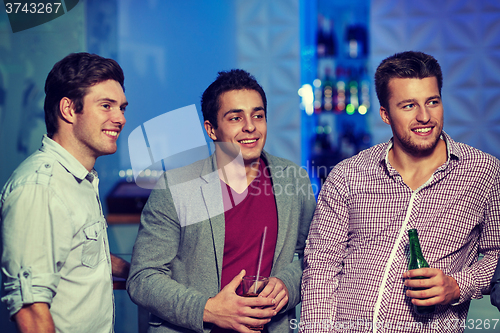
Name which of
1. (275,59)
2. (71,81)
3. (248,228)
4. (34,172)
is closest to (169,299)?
(248,228)

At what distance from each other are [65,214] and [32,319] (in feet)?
1.03

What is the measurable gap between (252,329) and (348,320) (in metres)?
0.37

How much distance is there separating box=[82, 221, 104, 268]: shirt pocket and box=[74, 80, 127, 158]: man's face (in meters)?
0.28

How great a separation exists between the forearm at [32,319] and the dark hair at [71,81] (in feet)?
2.04

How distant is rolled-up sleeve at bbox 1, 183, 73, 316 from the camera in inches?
47.9

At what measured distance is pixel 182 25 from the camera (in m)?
3.91

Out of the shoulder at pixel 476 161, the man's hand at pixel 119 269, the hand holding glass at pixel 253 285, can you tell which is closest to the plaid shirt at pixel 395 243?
the shoulder at pixel 476 161

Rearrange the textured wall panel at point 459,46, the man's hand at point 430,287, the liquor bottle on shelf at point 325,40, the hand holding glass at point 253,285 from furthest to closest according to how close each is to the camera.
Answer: the liquor bottle on shelf at point 325,40
the textured wall panel at point 459,46
the hand holding glass at point 253,285
the man's hand at point 430,287

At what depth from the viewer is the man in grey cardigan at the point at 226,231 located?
160cm

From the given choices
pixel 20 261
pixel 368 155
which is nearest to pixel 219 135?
pixel 368 155

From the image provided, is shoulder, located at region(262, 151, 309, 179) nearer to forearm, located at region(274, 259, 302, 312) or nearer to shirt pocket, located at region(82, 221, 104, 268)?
forearm, located at region(274, 259, 302, 312)

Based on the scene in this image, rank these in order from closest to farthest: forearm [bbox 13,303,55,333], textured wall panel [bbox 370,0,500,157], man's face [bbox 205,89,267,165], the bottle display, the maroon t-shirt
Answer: forearm [bbox 13,303,55,333], the maroon t-shirt, man's face [bbox 205,89,267,165], textured wall panel [bbox 370,0,500,157], the bottle display
